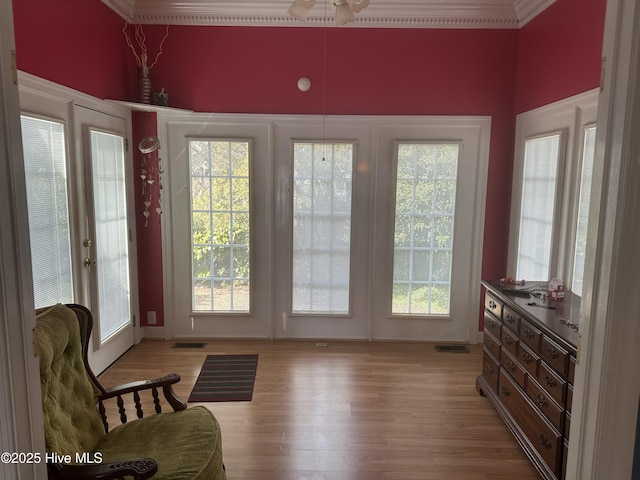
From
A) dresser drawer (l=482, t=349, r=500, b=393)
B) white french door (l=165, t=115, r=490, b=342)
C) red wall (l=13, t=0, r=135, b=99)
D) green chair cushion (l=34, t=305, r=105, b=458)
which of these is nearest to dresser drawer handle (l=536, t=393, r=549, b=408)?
dresser drawer (l=482, t=349, r=500, b=393)

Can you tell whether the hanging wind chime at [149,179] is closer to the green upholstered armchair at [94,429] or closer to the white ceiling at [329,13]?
the white ceiling at [329,13]

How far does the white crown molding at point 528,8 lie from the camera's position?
3338mm

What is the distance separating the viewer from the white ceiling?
3650mm

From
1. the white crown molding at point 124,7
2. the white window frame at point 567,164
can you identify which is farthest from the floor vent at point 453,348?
the white crown molding at point 124,7

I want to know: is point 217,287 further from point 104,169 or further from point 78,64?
point 78,64

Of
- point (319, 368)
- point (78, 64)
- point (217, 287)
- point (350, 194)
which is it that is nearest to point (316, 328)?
point (319, 368)

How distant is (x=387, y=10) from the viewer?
12.1ft

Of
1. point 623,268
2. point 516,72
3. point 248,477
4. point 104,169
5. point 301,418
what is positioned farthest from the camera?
point 516,72

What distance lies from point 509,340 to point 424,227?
1.54 m

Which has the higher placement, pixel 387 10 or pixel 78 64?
pixel 387 10

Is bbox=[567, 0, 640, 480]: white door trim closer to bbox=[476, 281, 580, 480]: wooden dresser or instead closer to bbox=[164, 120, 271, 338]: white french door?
bbox=[476, 281, 580, 480]: wooden dresser

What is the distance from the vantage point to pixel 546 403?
7.22 feet

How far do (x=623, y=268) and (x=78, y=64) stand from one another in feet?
11.4

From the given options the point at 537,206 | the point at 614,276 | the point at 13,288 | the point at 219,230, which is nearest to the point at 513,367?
the point at 537,206
